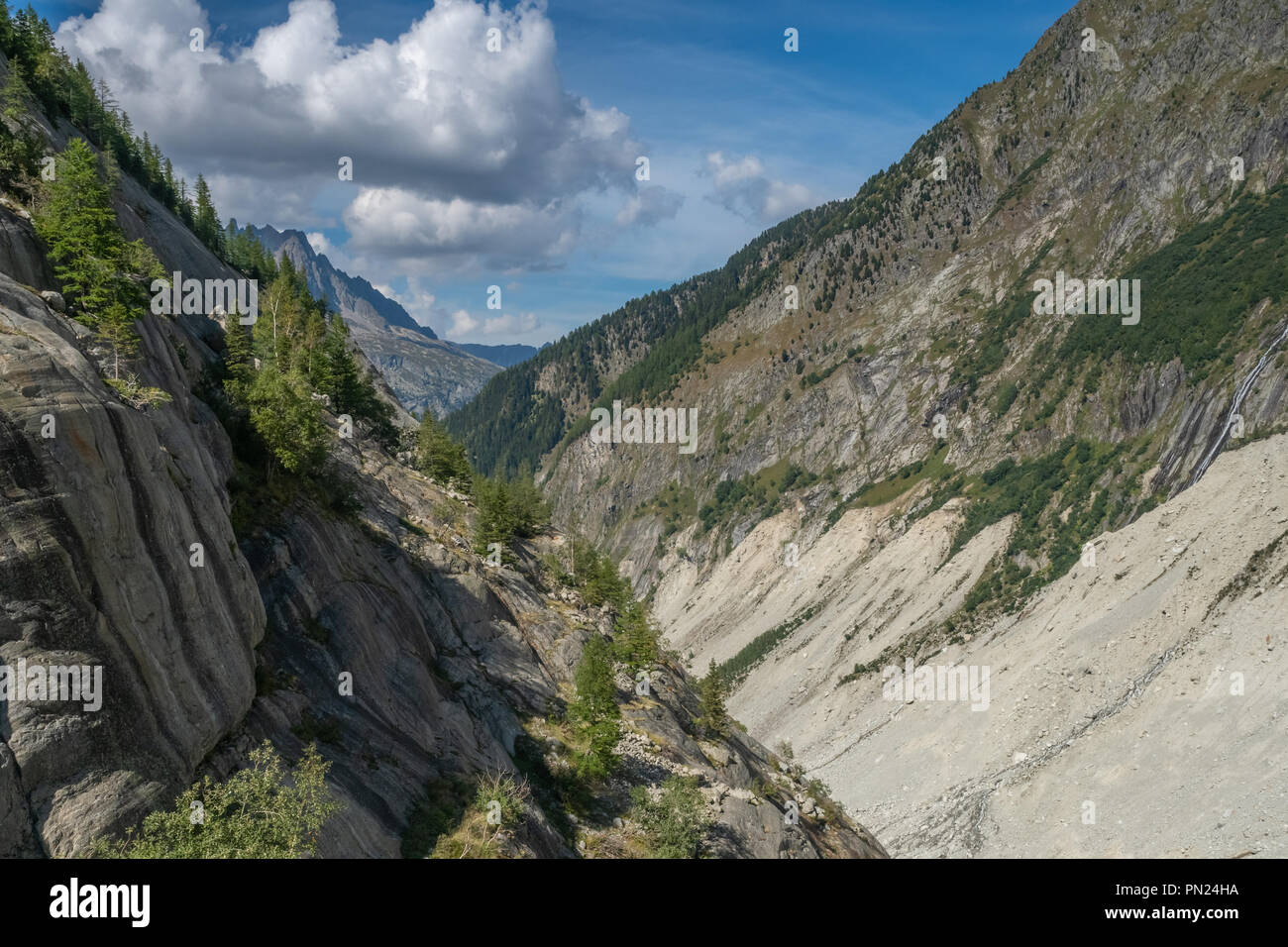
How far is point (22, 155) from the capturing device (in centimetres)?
2762

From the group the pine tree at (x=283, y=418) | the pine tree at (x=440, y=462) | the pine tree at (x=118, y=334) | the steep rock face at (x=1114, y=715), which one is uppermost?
the pine tree at (x=118, y=334)

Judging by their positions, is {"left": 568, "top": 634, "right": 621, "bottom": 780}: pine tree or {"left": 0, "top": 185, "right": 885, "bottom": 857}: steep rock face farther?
{"left": 568, "top": 634, "right": 621, "bottom": 780}: pine tree

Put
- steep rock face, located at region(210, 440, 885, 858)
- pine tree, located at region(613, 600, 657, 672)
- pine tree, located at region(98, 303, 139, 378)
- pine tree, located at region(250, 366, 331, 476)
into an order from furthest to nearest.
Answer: pine tree, located at region(613, 600, 657, 672), pine tree, located at region(250, 366, 331, 476), steep rock face, located at region(210, 440, 885, 858), pine tree, located at region(98, 303, 139, 378)

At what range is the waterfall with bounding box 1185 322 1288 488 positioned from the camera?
90.9 m

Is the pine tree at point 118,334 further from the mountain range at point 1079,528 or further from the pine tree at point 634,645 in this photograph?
the mountain range at point 1079,528

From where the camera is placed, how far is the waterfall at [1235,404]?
90875mm

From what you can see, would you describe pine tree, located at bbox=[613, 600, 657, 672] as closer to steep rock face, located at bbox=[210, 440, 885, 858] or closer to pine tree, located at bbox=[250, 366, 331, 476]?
steep rock face, located at bbox=[210, 440, 885, 858]

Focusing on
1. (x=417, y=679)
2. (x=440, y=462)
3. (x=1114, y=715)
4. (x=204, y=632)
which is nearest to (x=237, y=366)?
(x=417, y=679)

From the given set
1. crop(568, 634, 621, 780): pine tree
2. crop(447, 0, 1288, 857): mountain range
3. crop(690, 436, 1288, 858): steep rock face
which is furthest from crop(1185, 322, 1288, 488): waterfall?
crop(568, 634, 621, 780): pine tree

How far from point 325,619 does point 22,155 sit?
20.2 meters

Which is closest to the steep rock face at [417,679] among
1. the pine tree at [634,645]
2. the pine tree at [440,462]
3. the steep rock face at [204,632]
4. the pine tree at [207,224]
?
the steep rock face at [204,632]

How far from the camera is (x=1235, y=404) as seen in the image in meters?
93.3

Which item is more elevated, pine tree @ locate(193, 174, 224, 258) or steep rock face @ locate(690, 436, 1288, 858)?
pine tree @ locate(193, 174, 224, 258)
